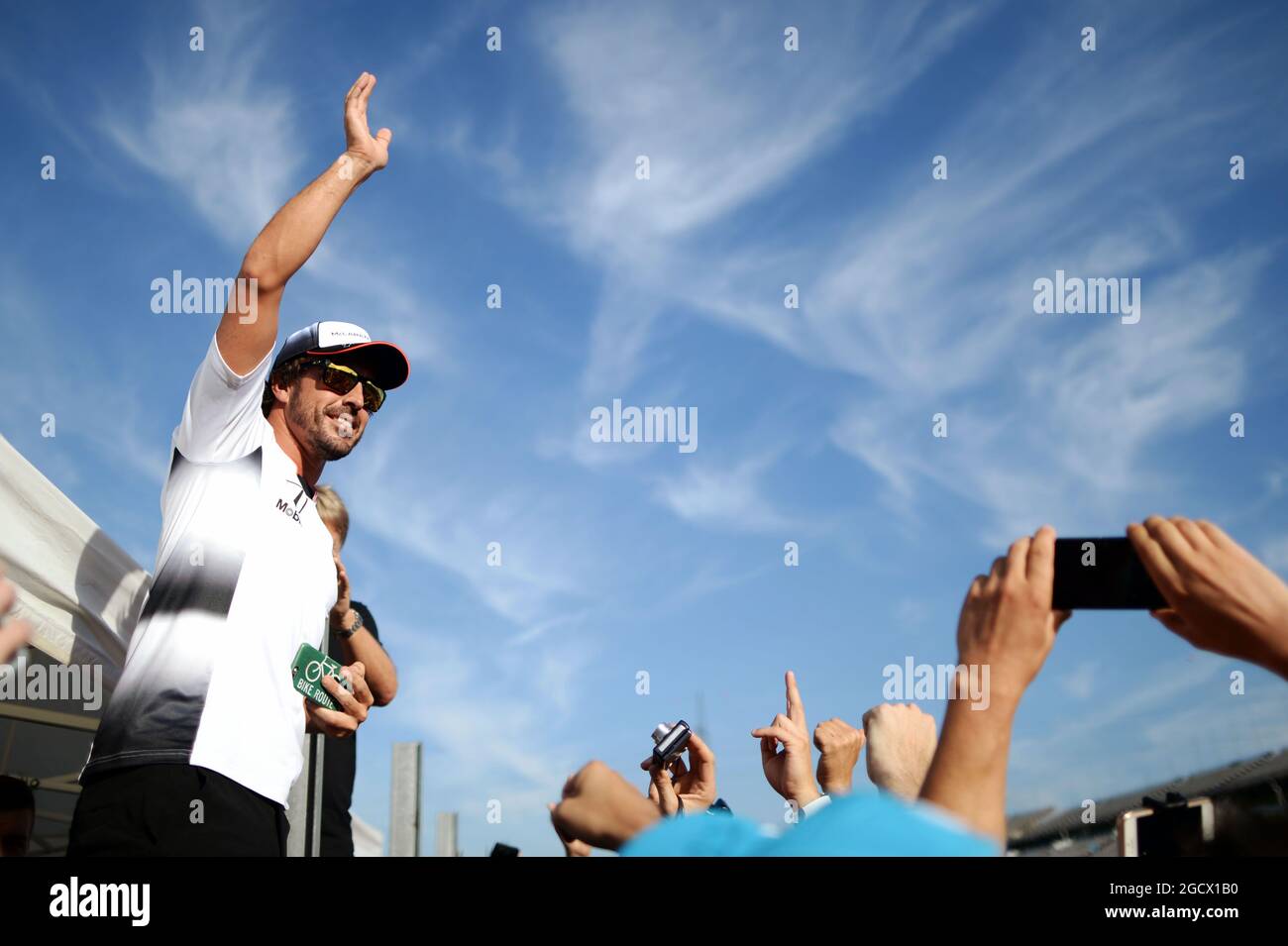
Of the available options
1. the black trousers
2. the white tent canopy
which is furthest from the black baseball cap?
the black trousers

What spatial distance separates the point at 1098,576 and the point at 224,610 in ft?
7.02

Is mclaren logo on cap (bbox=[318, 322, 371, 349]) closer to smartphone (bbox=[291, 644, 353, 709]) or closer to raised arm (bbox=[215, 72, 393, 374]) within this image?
raised arm (bbox=[215, 72, 393, 374])

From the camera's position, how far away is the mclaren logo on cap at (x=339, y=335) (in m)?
3.38

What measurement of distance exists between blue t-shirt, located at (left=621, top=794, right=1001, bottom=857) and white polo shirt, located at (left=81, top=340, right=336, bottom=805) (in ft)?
5.92

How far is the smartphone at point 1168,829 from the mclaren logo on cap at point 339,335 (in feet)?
8.67

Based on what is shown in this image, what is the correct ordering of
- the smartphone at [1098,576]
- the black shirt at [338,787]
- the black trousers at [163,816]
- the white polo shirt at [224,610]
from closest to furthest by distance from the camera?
the smartphone at [1098,576]
the black trousers at [163,816]
the white polo shirt at [224,610]
the black shirt at [338,787]

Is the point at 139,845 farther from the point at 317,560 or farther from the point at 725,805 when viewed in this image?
the point at 725,805

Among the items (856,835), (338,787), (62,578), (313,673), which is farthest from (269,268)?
(338,787)

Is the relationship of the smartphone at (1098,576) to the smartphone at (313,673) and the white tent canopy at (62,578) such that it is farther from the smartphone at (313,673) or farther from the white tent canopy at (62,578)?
the white tent canopy at (62,578)

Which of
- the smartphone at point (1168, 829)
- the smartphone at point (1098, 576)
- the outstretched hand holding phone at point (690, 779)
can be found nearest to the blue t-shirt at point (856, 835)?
the smartphone at point (1098, 576)

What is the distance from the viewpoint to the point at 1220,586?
139 cm
